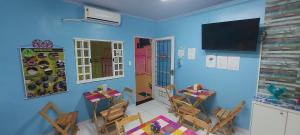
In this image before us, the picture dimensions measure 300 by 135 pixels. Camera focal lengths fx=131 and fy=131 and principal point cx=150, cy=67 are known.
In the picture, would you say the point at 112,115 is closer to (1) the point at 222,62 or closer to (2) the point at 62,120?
(2) the point at 62,120

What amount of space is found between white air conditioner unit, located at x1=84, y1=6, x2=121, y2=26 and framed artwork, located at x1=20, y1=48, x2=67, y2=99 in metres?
0.86

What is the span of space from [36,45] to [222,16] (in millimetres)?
3512

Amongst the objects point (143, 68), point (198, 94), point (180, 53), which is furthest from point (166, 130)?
point (143, 68)

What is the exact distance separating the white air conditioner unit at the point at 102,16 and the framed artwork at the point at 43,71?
86 centimetres

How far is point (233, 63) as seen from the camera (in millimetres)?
2631

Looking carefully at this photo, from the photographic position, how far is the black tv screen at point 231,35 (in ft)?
7.41

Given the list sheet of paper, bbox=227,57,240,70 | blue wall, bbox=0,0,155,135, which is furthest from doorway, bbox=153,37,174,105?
blue wall, bbox=0,0,155,135

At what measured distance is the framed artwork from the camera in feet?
7.11

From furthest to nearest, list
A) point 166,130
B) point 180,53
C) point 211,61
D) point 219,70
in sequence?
1. point 180,53
2. point 211,61
3. point 219,70
4. point 166,130

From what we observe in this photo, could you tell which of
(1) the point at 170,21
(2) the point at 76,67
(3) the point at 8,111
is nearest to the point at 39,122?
(3) the point at 8,111

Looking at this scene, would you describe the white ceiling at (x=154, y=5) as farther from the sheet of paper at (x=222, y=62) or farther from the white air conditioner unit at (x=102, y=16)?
the sheet of paper at (x=222, y=62)

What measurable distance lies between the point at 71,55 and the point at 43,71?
532 mm

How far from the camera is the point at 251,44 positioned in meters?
2.28

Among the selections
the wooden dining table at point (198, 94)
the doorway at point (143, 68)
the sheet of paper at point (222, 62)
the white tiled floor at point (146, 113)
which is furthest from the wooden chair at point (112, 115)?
the doorway at point (143, 68)
